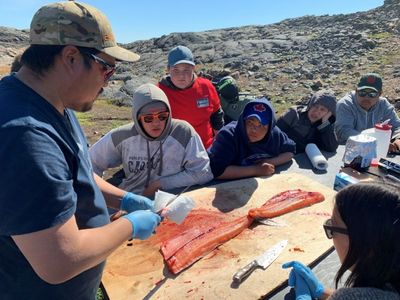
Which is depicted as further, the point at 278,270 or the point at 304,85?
the point at 304,85

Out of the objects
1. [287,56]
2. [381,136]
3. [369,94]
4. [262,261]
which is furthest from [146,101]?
[287,56]

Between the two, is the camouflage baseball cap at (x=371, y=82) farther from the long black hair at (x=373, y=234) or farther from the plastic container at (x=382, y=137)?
the long black hair at (x=373, y=234)

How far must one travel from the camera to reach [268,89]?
1524cm

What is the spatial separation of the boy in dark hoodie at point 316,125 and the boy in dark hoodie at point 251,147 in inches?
17.5

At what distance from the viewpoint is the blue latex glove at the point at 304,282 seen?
184 cm

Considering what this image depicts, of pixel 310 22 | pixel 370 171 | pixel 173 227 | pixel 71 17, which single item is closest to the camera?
pixel 71 17

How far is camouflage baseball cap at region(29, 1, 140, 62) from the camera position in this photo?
1.33m

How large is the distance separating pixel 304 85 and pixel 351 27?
17.5 meters

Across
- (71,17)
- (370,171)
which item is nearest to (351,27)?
(370,171)

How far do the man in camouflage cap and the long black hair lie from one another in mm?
869

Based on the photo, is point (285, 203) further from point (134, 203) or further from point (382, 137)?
point (382, 137)

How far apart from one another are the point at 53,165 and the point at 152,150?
1.88m

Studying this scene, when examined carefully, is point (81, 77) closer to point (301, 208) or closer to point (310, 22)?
point (301, 208)

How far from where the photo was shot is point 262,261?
2053 millimetres
